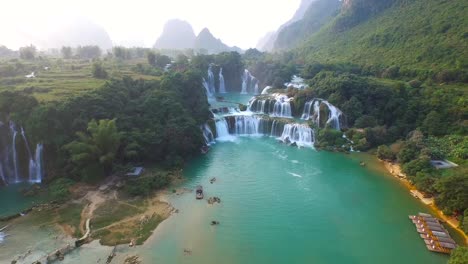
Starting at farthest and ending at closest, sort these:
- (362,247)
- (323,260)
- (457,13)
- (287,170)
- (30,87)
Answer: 1. (457,13)
2. (30,87)
3. (287,170)
4. (362,247)
5. (323,260)

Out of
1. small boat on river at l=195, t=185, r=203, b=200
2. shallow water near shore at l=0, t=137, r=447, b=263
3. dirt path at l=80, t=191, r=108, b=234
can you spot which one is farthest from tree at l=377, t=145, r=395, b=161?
dirt path at l=80, t=191, r=108, b=234

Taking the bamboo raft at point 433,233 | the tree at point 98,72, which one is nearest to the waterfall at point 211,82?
the tree at point 98,72

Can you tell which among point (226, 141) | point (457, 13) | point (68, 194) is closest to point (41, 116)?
point (68, 194)

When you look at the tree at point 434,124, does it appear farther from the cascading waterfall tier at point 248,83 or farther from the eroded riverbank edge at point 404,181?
the cascading waterfall tier at point 248,83

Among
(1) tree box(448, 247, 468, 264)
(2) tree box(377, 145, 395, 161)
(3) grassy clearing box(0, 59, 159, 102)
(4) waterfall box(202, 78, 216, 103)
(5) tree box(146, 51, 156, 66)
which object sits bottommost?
(1) tree box(448, 247, 468, 264)

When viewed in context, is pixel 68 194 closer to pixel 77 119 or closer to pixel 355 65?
pixel 77 119

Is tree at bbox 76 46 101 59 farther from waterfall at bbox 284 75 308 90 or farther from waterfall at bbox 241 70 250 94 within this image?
waterfall at bbox 284 75 308 90
